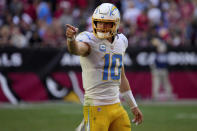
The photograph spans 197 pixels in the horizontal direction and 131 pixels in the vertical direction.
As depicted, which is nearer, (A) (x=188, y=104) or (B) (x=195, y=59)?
(A) (x=188, y=104)

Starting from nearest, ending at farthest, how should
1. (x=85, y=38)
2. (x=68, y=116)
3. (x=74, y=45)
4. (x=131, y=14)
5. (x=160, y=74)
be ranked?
(x=74, y=45)
(x=85, y=38)
(x=68, y=116)
(x=160, y=74)
(x=131, y=14)

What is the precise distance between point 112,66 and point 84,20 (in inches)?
371

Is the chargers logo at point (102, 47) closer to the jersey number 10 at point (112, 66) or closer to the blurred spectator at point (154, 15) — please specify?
the jersey number 10 at point (112, 66)

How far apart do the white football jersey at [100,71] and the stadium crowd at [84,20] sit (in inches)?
327

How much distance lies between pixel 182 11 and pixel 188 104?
→ 4.60 metres

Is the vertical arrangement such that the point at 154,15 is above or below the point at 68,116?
above

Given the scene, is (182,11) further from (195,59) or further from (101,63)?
(101,63)

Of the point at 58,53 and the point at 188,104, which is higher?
the point at 58,53

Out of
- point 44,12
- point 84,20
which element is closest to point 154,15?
point 84,20

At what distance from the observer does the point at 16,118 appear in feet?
35.1

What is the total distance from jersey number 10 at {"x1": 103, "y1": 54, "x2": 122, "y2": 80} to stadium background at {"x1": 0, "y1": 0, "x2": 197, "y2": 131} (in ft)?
18.5

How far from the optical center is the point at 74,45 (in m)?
4.63

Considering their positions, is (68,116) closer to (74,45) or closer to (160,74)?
(160,74)

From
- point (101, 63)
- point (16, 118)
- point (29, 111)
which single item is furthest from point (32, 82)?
point (101, 63)
